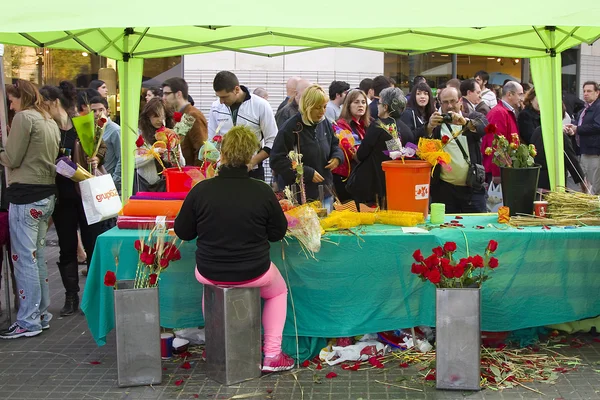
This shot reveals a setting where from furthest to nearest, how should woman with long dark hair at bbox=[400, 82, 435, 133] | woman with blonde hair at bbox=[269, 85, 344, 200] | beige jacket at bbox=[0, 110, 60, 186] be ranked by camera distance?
1. woman with long dark hair at bbox=[400, 82, 435, 133]
2. woman with blonde hair at bbox=[269, 85, 344, 200]
3. beige jacket at bbox=[0, 110, 60, 186]

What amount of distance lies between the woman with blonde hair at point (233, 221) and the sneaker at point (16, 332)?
70.3 inches

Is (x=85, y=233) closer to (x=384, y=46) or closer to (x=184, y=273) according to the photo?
(x=184, y=273)

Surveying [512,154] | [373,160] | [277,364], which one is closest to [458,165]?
[373,160]

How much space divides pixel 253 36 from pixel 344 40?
2.57 feet

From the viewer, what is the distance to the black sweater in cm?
476

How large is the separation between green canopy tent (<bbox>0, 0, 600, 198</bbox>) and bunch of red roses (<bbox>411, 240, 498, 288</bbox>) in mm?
1412

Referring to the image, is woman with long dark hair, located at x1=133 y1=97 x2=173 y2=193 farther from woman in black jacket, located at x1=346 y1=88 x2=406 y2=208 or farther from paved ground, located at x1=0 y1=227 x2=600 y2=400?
paved ground, located at x1=0 y1=227 x2=600 y2=400

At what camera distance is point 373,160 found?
675 cm

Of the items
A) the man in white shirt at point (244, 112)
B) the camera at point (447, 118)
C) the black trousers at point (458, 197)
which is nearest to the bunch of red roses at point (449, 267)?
the camera at point (447, 118)

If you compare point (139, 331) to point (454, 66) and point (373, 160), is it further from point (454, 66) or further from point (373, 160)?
point (454, 66)

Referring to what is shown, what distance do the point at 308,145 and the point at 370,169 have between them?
72 cm

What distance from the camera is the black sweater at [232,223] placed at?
15.6ft

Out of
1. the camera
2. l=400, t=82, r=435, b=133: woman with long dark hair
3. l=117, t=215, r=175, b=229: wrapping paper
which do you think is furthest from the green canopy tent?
l=117, t=215, r=175, b=229: wrapping paper

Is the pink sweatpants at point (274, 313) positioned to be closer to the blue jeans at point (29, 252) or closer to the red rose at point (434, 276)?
the red rose at point (434, 276)
